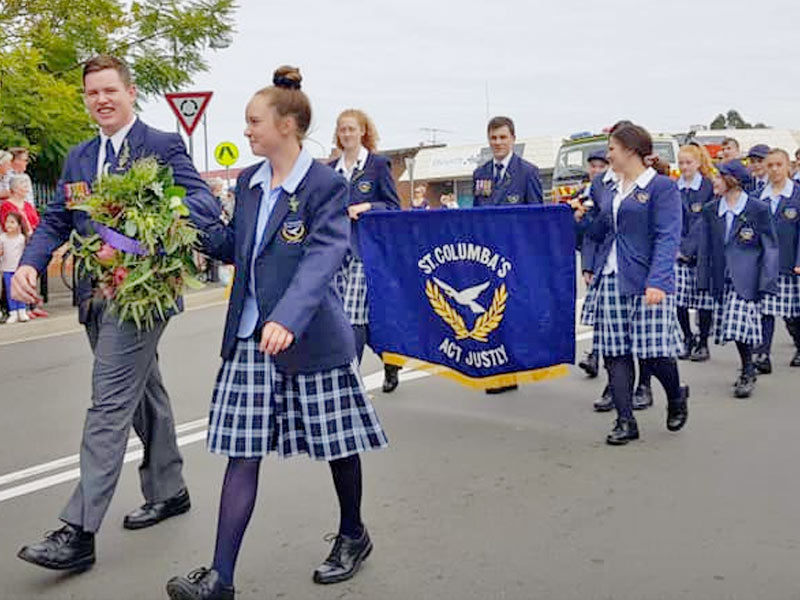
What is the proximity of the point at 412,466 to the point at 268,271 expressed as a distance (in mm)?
2256

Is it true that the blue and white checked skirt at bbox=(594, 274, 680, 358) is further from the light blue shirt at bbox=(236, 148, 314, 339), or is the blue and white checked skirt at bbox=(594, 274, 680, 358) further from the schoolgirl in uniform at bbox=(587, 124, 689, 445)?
the light blue shirt at bbox=(236, 148, 314, 339)

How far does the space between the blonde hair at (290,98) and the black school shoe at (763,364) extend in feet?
18.5

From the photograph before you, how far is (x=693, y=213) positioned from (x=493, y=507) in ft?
15.8

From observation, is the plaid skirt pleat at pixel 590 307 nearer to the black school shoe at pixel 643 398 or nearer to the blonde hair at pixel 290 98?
the black school shoe at pixel 643 398

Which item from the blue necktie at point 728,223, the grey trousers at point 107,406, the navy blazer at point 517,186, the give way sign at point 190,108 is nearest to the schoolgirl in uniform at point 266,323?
the grey trousers at point 107,406

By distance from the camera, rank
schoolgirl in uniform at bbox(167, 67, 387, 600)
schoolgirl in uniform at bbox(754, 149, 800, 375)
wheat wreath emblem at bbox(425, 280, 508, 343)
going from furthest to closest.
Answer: schoolgirl in uniform at bbox(754, 149, 800, 375) < wheat wreath emblem at bbox(425, 280, 508, 343) < schoolgirl in uniform at bbox(167, 67, 387, 600)

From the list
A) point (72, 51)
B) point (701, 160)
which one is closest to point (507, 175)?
point (701, 160)

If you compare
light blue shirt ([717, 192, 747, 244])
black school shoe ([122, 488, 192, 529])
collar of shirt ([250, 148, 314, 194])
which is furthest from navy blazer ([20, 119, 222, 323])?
light blue shirt ([717, 192, 747, 244])

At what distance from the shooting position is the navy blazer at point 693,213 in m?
8.87

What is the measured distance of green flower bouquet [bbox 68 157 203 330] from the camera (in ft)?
13.0

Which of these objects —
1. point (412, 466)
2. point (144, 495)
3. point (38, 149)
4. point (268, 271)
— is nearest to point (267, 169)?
point (268, 271)

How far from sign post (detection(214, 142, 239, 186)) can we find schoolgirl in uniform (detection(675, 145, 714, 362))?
41.0 feet

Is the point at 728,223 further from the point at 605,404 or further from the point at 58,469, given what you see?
the point at 58,469

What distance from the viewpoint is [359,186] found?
7.05 meters
